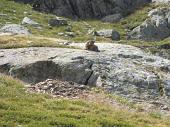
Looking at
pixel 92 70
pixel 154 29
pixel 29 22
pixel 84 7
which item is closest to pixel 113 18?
pixel 84 7

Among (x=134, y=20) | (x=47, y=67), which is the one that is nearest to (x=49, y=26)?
(x=134, y=20)

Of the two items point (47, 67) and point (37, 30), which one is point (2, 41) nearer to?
point (47, 67)

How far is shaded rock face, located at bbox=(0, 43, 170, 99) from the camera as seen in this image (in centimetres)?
4425

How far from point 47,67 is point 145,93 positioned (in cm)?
945

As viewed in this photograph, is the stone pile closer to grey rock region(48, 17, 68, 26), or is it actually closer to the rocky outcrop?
grey rock region(48, 17, 68, 26)

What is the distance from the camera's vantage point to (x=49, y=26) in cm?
10994

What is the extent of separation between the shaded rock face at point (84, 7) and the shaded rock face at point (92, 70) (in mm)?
82479

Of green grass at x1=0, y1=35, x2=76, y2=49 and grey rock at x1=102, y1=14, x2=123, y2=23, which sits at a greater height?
grey rock at x1=102, y1=14, x2=123, y2=23

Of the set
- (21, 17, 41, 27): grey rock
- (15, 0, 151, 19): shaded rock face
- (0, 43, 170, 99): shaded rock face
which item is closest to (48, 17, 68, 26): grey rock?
(21, 17, 41, 27): grey rock

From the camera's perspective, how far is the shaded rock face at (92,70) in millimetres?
44250

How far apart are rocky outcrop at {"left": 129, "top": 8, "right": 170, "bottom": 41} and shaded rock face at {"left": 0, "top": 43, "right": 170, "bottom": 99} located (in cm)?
7102

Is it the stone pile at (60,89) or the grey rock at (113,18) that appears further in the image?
the grey rock at (113,18)

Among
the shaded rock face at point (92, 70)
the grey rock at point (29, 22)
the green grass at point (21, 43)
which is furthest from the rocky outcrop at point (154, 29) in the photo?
the shaded rock face at point (92, 70)

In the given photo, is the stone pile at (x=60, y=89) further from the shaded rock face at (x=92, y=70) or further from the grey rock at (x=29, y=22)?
the grey rock at (x=29, y=22)
